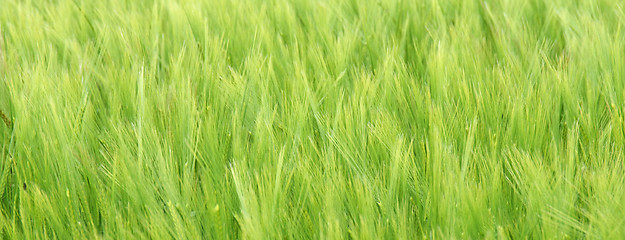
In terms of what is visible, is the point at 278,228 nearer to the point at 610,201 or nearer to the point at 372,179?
the point at 372,179

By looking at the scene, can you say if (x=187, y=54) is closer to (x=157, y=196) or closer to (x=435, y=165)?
(x=157, y=196)

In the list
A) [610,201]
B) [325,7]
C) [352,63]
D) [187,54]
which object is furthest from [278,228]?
[325,7]

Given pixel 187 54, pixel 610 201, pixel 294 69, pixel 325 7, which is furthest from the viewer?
pixel 325 7

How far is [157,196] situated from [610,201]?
19.6 inches

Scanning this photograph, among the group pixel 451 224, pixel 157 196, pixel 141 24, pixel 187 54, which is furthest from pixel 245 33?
pixel 451 224

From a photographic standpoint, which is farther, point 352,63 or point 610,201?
point 352,63

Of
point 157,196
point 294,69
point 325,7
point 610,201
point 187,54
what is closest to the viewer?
point 610,201

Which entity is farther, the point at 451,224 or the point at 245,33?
the point at 245,33

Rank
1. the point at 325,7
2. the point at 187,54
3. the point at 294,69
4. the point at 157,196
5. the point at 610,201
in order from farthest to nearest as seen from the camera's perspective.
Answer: the point at 325,7 < the point at 187,54 < the point at 294,69 < the point at 157,196 < the point at 610,201

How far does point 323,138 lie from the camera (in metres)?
0.82

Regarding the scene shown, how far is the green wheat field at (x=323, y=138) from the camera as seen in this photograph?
686mm

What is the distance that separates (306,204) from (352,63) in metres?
0.40

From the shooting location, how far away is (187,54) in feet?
3.86

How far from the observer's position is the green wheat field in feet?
2.25
